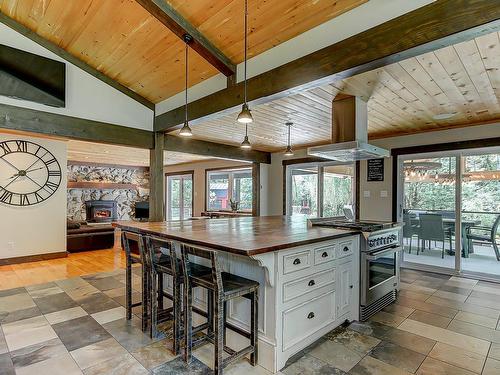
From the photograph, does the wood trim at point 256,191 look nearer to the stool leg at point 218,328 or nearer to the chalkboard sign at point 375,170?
the chalkboard sign at point 375,170

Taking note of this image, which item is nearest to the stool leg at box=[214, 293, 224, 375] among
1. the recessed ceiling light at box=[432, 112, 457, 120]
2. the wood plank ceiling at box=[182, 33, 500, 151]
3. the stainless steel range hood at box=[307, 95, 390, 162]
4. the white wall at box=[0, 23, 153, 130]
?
the stainless steel range hood at box=[307, 95, 390, 162]

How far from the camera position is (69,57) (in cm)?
400

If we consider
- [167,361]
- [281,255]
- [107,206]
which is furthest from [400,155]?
[107,206]

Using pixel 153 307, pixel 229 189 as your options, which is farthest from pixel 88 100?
pixel 229 189

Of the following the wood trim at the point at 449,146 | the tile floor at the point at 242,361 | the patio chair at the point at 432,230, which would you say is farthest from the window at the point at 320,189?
the tile floor at the point at 242,361

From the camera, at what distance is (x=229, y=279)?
7.20 ft

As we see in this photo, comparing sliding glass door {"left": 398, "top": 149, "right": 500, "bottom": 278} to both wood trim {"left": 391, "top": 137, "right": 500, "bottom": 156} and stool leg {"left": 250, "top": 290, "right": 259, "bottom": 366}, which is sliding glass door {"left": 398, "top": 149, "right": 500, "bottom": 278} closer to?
wood trim {"left": 391, "top": 137, "right": 500, "bottom": 156}

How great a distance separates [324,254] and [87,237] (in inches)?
228

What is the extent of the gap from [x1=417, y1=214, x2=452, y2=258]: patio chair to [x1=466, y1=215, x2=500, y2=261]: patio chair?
296 mm

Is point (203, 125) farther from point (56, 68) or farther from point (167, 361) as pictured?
point (167, 361)

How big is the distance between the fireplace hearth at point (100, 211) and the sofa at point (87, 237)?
268 cm

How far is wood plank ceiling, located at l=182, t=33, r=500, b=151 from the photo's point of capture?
2686mm

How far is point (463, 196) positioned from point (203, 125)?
4557mm

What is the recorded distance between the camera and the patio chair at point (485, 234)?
4.59 m
